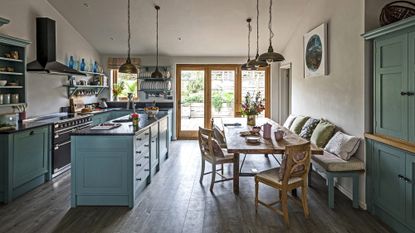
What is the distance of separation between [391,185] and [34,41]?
5.84m

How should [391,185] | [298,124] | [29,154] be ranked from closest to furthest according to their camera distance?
[391,185] → [29,154] → [298,124]

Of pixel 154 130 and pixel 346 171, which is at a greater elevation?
pixel 154 130

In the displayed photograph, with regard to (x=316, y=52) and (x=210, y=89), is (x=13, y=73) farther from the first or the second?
(x=210, y=89)

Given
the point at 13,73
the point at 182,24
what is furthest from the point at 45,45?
the point at 182,24

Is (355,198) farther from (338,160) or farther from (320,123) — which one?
(320,123)

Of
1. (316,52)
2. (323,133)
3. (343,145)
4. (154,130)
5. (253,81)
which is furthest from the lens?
(253,81)

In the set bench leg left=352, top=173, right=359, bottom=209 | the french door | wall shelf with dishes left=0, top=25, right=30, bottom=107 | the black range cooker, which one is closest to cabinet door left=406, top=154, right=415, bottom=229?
bench leg left=352, top=173, right=359, bottom=209

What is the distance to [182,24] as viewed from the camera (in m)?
6.84

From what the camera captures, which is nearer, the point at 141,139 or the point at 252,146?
the point at 252,146

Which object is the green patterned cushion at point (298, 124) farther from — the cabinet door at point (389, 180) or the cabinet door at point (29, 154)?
the cabinet door at point (29, 154)

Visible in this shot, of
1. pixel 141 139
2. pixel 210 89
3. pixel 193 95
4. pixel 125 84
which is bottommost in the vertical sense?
pixel 141 139

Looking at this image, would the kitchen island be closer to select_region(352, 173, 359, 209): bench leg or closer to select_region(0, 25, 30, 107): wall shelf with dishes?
select_region(0, 25, 30, 107): wall shelf with dishes

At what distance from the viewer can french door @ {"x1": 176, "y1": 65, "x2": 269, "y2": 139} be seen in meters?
8.79

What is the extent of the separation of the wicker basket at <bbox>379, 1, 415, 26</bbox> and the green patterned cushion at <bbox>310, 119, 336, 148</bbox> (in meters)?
1.71
